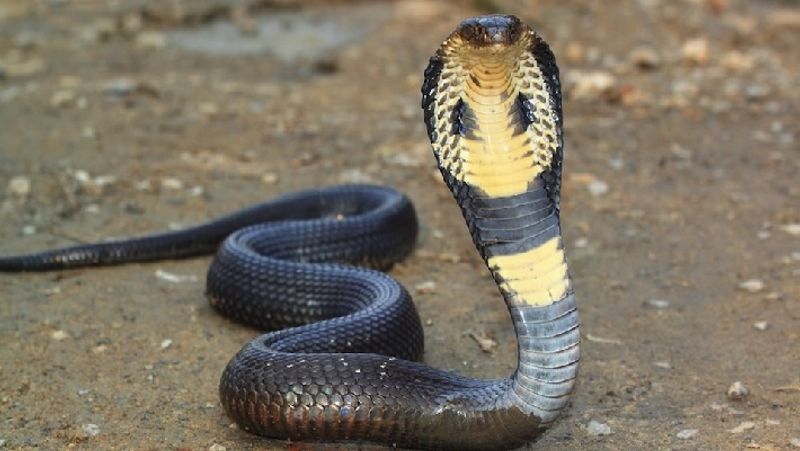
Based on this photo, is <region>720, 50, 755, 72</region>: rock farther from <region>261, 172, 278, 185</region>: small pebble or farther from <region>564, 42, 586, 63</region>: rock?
<region>261, 172, 278, 185</region>: small pebble

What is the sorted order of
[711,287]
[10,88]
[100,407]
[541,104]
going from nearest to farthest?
[541,104] → [100,407] → [711,287] → [10,88]

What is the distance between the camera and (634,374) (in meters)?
4.62

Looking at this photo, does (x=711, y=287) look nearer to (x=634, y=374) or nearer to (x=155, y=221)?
(x=634, y=374)

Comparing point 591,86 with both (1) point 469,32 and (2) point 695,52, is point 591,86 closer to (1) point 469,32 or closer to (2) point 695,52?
(2) point 695,52

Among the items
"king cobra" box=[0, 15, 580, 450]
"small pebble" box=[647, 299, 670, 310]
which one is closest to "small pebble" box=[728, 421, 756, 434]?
"king cobra" box=[0, 15, 580, 450]

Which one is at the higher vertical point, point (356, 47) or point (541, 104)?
point (541, 104)

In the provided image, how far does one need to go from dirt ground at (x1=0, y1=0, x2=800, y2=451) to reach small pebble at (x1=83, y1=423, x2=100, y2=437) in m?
0.01

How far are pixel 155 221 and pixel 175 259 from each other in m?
0.58

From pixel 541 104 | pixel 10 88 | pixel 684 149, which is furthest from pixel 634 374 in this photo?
pixel 10 88

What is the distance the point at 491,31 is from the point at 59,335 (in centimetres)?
268

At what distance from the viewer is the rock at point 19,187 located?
6957 millimetres

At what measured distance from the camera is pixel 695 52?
33.9 feet

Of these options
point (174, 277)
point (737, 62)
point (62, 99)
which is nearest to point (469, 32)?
point (174, 277)

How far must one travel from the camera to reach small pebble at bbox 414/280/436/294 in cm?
568
